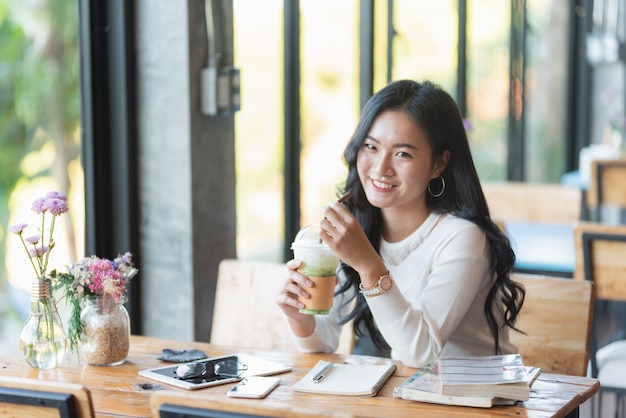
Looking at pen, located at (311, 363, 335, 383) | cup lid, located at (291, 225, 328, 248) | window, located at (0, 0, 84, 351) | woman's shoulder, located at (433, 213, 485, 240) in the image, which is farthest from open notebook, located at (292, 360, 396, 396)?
window, located at (0, 0, 84, 351)

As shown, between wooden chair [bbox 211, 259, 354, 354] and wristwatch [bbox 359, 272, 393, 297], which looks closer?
wristwatch [bbox 359, 272, 393, 297]

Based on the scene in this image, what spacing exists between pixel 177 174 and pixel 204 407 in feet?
6.14

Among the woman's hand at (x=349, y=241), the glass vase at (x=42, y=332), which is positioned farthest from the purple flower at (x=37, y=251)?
the woman's hand at (x=349, y=241)

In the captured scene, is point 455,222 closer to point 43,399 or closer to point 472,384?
point 472,384

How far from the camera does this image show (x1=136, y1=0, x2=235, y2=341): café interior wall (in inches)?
126

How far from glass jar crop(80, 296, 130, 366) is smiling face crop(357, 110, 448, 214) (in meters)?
→ 0.69

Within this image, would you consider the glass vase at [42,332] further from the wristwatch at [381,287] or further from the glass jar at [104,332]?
the wristwatch at [381,287]

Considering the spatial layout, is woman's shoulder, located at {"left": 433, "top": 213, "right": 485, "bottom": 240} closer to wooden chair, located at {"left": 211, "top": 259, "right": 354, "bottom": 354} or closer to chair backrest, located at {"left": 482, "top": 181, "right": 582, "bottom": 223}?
wooden chair, located at {"left": 211, "top": 259, "right": 354, "bottom": 354}

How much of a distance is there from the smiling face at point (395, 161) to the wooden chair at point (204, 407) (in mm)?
993

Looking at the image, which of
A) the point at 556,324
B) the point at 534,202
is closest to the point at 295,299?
the point at 556,324

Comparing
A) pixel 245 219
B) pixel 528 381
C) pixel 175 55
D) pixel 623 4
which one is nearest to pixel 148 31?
pixel 175 55

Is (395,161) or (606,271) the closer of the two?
(395,161)

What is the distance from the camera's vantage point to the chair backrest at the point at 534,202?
186 inches

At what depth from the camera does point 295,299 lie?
2254 mm
